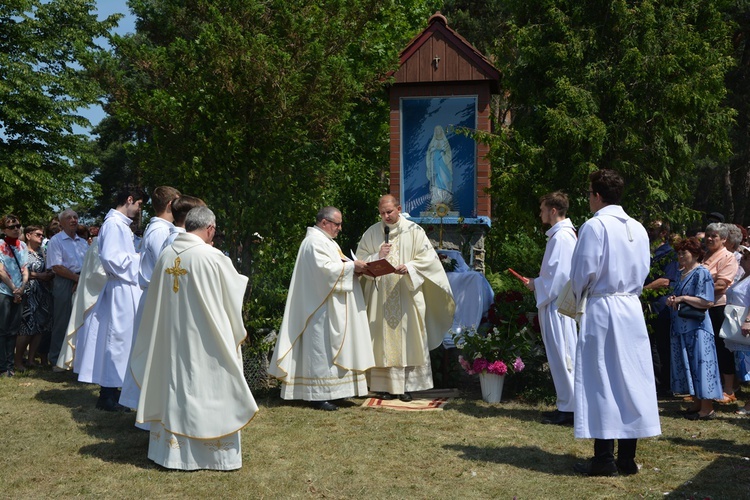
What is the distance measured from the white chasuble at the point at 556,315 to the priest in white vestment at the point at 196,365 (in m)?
2.97

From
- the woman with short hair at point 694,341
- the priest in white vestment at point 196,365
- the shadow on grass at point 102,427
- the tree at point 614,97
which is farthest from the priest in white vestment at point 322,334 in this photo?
the woman with short hair at point 694,341

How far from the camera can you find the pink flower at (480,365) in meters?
8.10

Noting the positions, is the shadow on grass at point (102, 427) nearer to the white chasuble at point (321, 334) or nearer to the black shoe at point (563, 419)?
the white chasuble at point (321, 334)

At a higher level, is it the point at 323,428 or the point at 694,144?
the point at 694,144

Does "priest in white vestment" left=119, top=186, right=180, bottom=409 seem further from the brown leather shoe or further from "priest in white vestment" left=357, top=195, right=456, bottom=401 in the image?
the brown leather shoe

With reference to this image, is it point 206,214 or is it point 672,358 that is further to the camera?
point 672,358

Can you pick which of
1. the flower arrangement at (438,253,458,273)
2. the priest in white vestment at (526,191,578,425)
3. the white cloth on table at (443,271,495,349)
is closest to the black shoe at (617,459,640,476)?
the priest in white vestment at (526,191,578,425)

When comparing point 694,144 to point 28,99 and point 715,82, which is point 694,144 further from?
point 28,99

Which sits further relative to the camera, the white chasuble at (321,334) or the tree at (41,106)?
the tree at (41,106)

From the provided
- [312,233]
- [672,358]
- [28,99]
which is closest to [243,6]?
[312,233]

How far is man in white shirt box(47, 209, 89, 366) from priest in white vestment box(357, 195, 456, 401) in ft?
12.8

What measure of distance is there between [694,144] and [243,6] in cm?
541

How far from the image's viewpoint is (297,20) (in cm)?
857

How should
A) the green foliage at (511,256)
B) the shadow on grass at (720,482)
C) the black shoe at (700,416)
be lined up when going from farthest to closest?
the green foliage at (511,256) < the black shoe at (700,416) < the shadow on grass at (720,482)
